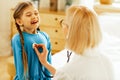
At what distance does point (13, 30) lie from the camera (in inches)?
140

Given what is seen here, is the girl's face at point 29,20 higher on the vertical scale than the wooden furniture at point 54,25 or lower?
higher

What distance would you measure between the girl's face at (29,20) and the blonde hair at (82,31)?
0.95 ft

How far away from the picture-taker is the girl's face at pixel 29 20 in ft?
4.90

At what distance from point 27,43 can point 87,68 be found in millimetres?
382

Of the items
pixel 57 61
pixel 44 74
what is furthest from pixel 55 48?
pixel 44 74

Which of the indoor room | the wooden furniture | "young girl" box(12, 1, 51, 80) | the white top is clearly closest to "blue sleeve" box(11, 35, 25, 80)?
"young girl" box(12, 1, 51, 80)

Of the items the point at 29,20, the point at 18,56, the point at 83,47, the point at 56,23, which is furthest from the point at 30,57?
the point at 56,23

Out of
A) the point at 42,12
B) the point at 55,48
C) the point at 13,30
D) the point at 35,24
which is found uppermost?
the point at 35,24

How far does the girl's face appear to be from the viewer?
58.8 inches

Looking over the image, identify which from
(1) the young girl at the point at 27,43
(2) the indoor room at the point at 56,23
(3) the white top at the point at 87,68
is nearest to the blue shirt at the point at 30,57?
(1) the young girl at the point at 27,43

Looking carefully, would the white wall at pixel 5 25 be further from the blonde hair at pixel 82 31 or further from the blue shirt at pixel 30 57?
the blonde hair at pixel 82 31

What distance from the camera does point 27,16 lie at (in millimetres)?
1503

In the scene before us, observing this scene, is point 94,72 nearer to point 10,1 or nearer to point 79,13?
point 79,13

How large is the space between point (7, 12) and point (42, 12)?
627 mm
